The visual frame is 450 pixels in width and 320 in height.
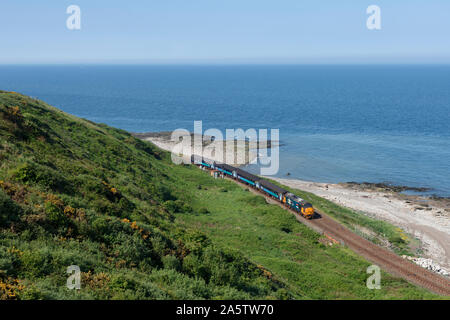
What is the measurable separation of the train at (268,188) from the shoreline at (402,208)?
15462mm

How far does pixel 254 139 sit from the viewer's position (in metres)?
106

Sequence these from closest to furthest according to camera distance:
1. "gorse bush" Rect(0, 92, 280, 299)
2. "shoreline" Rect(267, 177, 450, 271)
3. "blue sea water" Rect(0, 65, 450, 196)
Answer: "gorse bush" Rect(0, 92, 280, 299), "shoreline" Rect(267, 177, 450, 271), "blue sea water" Rect(0, 65, 450, 196)

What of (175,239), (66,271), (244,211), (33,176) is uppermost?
(33,176)

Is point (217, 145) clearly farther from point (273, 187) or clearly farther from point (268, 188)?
point (273, 187)

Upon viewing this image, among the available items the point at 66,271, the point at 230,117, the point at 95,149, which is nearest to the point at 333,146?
the point at 230,117

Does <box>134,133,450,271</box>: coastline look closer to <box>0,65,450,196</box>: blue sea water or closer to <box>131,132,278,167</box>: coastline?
<box>0,65,450,196</box>: blue sea water

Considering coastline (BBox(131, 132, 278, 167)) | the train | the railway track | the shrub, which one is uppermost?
the shrub

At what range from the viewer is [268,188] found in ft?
168

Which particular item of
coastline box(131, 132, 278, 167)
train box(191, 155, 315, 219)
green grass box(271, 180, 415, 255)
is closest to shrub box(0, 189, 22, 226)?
train box(191, 155, 315, 219)

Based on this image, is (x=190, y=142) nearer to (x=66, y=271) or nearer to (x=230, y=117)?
(x=230, y=117)

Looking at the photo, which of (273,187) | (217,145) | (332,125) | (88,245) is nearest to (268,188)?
(273,187)

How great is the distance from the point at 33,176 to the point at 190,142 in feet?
269

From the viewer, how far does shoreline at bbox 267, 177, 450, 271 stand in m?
43.8

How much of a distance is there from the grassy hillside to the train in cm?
279
